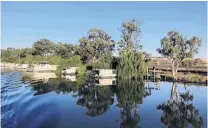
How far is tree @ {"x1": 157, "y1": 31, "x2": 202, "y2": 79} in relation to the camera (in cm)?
6156

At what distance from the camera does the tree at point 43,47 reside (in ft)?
412

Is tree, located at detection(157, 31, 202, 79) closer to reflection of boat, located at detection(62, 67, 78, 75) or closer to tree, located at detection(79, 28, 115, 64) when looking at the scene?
reflection of boat, located at detection(62, 67, 78, 75)

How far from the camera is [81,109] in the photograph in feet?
94.7

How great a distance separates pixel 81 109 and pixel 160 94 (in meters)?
14.5

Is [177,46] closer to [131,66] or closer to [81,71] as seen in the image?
[131,66]

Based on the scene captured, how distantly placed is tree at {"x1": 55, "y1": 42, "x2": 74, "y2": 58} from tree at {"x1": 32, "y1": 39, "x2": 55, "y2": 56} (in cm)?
537

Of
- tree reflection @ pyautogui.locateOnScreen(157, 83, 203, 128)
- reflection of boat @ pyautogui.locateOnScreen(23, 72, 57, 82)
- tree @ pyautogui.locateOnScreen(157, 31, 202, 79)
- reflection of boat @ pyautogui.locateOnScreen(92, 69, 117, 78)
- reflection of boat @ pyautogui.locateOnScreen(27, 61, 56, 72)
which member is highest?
tree @ pyautogui.locateOnScreen(157, 31, 202, 79)

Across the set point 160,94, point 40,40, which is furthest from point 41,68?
point 160,94

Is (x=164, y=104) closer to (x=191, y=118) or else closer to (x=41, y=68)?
(x=191, y=118)

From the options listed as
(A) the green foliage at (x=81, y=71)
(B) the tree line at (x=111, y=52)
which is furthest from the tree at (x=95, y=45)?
(A) the green foliage at (x=81, y=71)

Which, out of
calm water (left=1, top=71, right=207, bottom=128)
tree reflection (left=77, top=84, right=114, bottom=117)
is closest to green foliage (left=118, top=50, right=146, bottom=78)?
tree reflection (left=77, top=84, right=114, bottom=117)

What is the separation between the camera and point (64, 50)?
4560 inches

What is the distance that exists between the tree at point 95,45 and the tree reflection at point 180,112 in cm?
6084

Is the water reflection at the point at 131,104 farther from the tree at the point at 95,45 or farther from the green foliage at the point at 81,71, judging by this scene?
the tree at the point at 95,45
